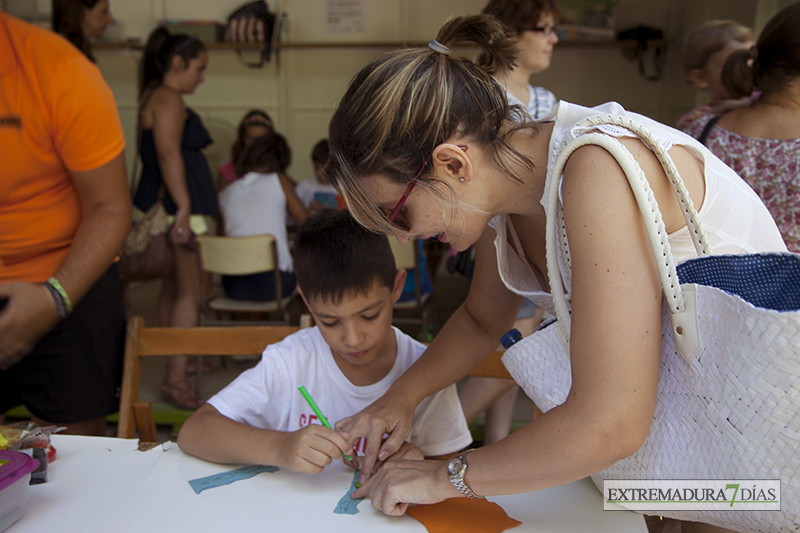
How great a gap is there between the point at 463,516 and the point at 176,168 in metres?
2.35

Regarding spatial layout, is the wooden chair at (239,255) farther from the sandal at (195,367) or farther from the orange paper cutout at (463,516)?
the orange paper cutout at (463,516)

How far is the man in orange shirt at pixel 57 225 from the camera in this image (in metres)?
1.27

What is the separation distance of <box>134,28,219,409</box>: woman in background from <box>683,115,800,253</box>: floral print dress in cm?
228

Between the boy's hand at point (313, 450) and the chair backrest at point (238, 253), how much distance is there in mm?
1927

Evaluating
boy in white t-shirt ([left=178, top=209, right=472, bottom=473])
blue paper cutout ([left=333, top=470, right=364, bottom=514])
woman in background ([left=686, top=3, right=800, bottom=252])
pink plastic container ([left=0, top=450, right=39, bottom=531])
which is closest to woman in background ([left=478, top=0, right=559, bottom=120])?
woman in background ([left=686, top=3, right=800, bottom=252])

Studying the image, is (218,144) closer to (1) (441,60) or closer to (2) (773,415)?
(1) (441,60)

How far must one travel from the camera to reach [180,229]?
2840mm

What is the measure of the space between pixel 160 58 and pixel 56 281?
1970 millimetres

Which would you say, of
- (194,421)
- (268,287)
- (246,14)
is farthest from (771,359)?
(246,14)

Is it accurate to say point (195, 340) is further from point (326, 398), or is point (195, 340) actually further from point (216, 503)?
point (216, 503)

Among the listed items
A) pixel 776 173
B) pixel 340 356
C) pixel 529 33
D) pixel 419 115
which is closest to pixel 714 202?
pixel 419 115

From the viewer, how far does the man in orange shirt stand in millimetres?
1273

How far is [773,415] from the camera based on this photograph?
63cm

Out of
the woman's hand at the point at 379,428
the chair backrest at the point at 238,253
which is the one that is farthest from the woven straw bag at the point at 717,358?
the chair backrest at the point at 238,253
